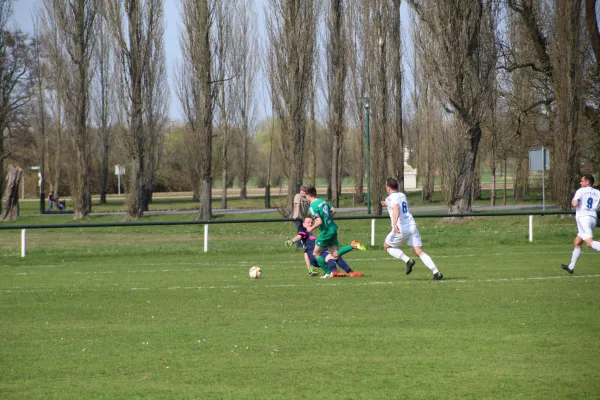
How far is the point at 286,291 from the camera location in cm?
1548

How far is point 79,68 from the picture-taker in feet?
159

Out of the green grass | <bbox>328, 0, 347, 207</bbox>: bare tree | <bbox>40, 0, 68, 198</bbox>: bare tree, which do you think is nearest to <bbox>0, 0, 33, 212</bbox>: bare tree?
<bbox>40, 0, 68, 198</bbox>: bare tree

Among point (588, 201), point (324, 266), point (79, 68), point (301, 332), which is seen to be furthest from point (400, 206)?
point (79, 68)

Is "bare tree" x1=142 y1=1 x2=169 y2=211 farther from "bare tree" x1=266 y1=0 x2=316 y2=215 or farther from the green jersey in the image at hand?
the green jersey

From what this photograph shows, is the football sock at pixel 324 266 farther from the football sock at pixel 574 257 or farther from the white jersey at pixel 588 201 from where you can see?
the white jersey at pixel 588 201

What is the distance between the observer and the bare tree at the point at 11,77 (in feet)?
170

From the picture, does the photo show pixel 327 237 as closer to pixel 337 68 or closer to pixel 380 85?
pixel 380 85

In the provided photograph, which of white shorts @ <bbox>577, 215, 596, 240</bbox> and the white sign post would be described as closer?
white shorts @ <bbox>577, 215, 596, 240</bbox>

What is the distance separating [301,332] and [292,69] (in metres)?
27.4

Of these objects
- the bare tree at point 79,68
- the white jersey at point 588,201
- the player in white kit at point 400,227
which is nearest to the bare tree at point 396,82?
the bare tree at point 79,68

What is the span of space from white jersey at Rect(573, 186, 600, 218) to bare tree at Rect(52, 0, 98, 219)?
117 feet

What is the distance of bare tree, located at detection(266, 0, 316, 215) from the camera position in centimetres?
3678

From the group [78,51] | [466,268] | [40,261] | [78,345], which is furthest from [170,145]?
[78,345]

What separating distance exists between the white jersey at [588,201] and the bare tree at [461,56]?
17112mm
